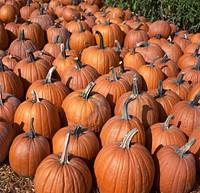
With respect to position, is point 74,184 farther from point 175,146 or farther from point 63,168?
point 175,146

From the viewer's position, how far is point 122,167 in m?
3.07

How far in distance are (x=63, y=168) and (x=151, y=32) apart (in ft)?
15.9

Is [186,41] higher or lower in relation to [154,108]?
higher

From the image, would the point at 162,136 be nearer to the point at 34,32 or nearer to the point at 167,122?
the point at 167,122

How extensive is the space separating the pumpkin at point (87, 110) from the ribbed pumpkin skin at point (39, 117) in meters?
0.21

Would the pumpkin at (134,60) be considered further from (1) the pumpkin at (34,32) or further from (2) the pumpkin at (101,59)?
(1) the pumpkin at (34,32)

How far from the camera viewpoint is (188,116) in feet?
13.0

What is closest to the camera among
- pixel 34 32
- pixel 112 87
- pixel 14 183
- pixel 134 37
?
pixel 14 183

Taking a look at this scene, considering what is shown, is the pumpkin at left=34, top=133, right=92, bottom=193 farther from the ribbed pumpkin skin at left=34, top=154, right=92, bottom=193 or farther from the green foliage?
the green foliage

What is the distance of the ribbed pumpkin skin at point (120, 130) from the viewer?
11.5 feet

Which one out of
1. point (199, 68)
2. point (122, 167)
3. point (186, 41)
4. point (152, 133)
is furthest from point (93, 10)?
point (122, 167)

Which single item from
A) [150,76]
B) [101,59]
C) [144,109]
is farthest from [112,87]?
[101,59]

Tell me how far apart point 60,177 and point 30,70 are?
228cm

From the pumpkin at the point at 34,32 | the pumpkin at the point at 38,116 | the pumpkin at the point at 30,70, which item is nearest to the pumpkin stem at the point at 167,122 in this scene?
the pumpkin at the point at 38,116
